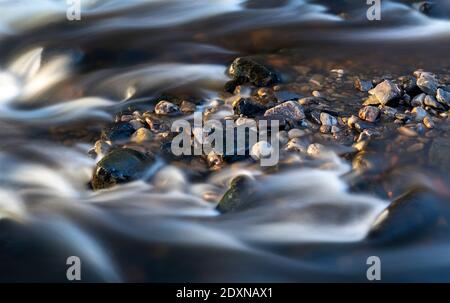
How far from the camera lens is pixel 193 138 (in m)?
5.02

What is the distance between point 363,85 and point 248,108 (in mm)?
1202

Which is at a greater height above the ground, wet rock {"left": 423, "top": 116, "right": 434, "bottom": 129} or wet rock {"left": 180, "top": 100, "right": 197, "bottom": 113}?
wet rock {"left": 180, "top": 100, "right": 197, "bottom": 113}

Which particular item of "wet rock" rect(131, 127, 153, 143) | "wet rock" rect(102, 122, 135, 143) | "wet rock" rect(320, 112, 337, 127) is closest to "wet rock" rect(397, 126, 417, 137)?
"wet rock" rect(320, 112, 337, 127)

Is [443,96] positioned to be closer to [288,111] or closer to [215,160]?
[288,111]

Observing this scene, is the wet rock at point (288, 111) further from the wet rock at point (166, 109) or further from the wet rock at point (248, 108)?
the wet rock at point (166, 109)

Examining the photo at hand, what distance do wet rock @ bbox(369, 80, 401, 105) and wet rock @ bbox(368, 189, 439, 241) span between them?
136cm

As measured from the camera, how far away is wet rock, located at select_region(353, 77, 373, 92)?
227 inches

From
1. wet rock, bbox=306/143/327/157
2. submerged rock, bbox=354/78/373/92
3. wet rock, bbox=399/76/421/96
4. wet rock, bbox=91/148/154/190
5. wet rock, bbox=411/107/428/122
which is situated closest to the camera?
wet rock, bbox=91/148/154/190

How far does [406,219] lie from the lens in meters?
4.08

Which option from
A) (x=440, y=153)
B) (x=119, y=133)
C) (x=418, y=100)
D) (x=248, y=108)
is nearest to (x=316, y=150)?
(x=248, y=108)

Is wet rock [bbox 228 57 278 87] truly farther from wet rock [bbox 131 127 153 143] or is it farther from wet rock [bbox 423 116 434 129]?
wet rock [bbox 423 116 434 129]
